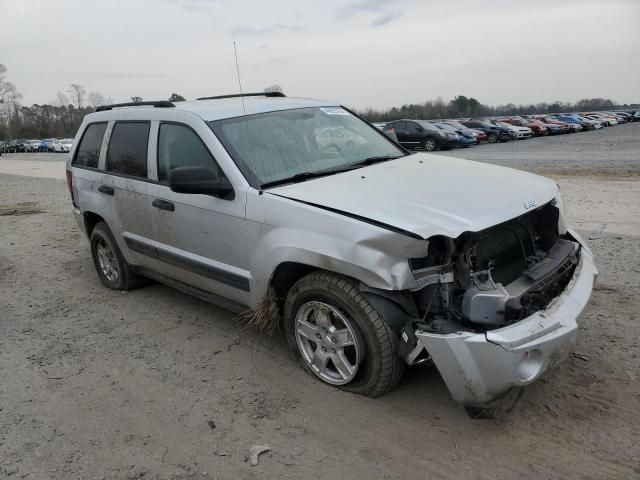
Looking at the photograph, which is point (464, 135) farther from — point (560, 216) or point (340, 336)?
point (340, 336)

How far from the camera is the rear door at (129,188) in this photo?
4574mm

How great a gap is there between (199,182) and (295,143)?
89 cm

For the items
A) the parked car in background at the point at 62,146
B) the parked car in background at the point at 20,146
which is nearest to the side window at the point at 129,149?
the parked car in background at the point at 62,146

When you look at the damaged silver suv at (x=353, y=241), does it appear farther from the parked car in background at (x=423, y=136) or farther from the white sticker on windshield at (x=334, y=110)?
the parked car in background at (x=423, y=136)

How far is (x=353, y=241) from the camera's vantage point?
9.75 ft

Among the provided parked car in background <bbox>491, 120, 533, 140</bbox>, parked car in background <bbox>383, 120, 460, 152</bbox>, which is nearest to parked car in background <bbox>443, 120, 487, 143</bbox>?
parked car in background <bbox>491, 120, 533, 140</bbox>

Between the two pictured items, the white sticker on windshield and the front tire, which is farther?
the white sticker on windshield

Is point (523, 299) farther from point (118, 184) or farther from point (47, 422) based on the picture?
point (118, 184)

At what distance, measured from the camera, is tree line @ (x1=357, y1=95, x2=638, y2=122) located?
7356 cm

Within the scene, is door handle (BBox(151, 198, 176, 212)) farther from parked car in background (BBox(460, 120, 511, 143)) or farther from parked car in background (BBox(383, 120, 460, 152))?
parked car in background (BBox(460, 120, 511, 143))

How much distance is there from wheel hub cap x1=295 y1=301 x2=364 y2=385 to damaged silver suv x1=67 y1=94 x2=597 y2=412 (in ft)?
0.03

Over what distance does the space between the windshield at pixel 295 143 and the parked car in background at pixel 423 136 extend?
71.8 ft

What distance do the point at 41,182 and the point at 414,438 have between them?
60.2 ft

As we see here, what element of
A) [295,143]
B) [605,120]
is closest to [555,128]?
[605,120]
